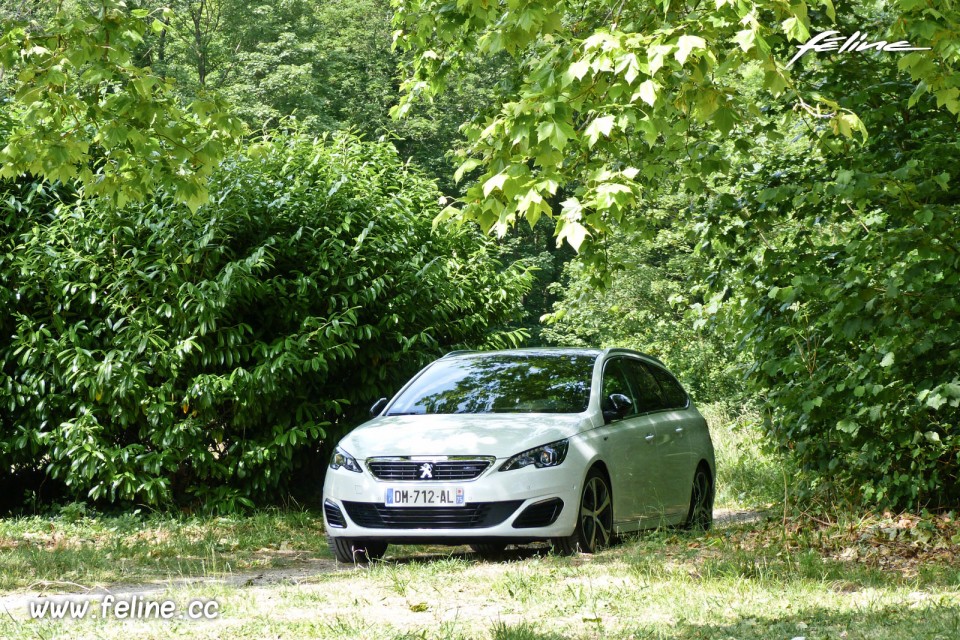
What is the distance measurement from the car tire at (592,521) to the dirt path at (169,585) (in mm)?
517

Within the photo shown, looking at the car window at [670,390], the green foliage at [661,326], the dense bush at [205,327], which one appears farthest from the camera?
the green foliage at [661,326]

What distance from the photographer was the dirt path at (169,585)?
6844 mm

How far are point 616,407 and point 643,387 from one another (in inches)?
50.2

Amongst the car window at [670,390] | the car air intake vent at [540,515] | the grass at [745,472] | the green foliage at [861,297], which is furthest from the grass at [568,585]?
the grass at [745,472]

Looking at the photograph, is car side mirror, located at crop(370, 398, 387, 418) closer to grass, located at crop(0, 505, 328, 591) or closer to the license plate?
grass, located at crop(0, 505, 328, 591)

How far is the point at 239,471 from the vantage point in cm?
1112

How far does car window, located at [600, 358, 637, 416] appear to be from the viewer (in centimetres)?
927

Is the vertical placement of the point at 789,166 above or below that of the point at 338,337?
above

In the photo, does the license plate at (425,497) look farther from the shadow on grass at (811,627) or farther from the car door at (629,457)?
the shadow on grass at (811,627)

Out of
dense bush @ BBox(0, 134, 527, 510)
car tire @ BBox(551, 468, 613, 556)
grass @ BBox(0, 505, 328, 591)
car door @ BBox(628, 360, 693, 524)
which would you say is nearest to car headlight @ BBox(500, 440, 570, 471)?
car tire @ BBox(551, 468, 613, 556)

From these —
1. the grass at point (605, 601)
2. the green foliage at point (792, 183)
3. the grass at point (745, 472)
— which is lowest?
the grass at point (745, 472)

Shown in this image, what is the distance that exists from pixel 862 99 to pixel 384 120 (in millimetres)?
33610

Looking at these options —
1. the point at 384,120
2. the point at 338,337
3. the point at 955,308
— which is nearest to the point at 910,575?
the point at 955,308

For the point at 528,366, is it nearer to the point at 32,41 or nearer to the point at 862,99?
the point at 862,99
